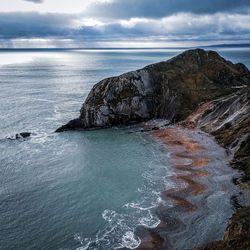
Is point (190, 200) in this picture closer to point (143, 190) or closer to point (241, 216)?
point (143, 190)

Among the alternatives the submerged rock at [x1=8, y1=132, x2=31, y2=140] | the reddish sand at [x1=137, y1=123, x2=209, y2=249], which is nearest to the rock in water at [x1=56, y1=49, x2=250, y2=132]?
the submerged rock at [x1=8, y1=132, x2=31, y2=140]

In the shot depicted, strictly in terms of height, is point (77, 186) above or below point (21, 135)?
below

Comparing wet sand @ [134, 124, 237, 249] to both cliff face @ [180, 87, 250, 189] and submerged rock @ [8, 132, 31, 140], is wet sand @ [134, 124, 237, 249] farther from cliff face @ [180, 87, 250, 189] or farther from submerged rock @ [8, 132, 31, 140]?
submerged rock @ [8, 132, 31, 140]

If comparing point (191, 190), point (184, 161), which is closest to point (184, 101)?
point (184, 161)

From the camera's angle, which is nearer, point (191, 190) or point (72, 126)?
point (191, 190)

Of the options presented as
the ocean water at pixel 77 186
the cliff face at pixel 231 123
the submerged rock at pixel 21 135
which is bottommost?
the ocean water at pixel 77 186

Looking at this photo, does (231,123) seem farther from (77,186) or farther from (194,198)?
(77,186)

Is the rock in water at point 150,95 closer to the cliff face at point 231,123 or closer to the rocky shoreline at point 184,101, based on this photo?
the rocky shoreline at point 184,101

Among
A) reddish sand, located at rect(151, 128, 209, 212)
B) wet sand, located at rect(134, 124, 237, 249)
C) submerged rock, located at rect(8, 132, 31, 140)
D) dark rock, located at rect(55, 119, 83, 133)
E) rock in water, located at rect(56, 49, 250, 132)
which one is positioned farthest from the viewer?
rock in water, located at rect(56, 49, 250, 132)

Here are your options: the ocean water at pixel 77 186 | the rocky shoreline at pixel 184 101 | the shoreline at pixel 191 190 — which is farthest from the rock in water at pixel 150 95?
the shoreline at pixel 191 190
